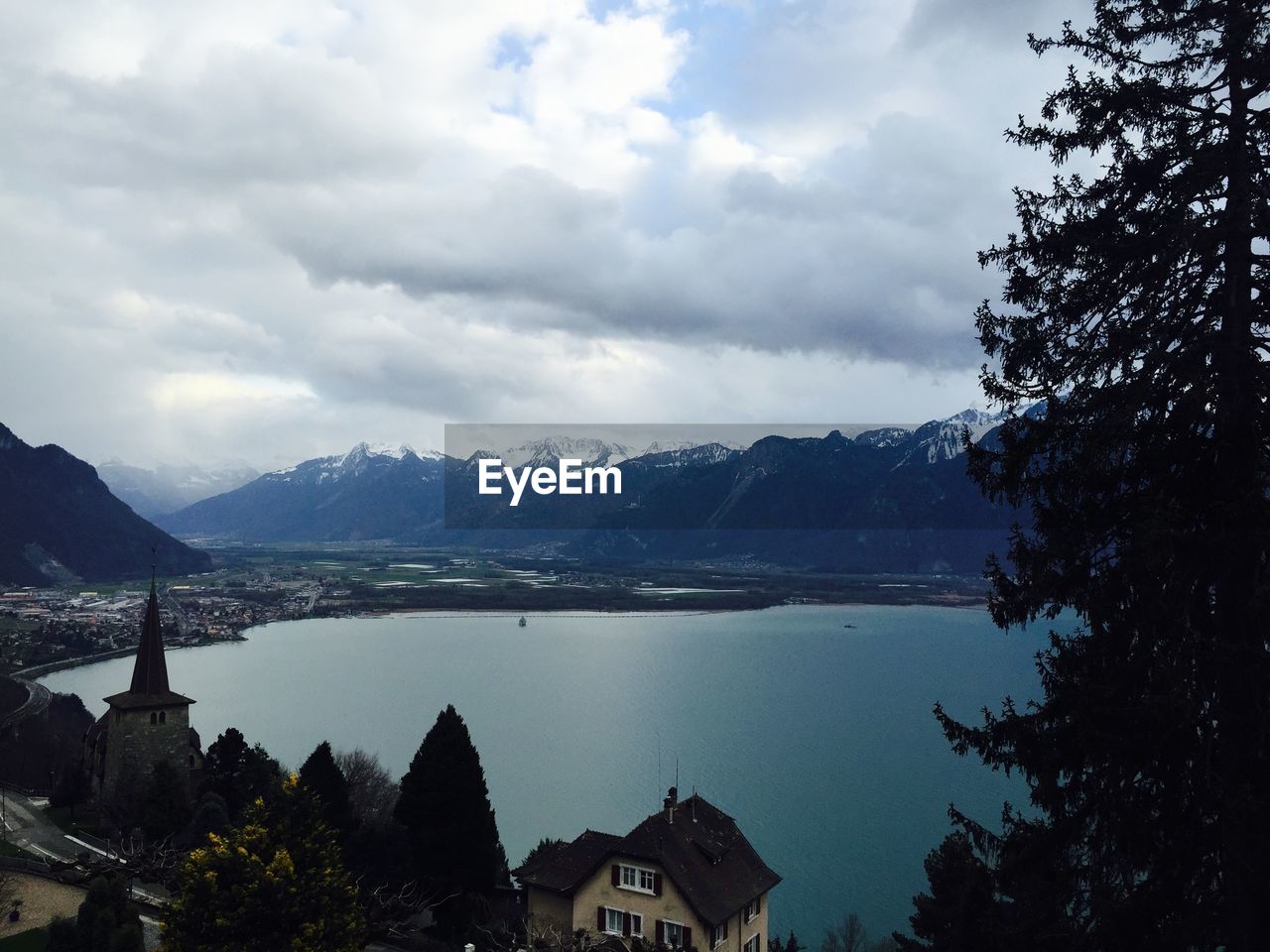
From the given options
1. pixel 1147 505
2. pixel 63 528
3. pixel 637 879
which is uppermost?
pixel 1147 505

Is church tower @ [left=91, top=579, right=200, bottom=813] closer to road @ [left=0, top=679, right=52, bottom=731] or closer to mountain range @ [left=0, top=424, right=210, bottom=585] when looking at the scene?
road @ [left=0, top=679, right=52, bottom=731]

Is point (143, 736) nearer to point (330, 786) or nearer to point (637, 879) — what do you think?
point (330, 786)

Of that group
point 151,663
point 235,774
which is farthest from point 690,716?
point 151,663

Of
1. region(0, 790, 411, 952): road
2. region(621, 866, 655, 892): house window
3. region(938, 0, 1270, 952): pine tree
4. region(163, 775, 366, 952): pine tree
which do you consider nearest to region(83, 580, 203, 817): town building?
region(0, 790, 411, 952): road

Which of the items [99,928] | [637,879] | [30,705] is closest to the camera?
[99,928]

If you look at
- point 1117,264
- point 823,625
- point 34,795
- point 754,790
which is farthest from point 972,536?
point 1117,264

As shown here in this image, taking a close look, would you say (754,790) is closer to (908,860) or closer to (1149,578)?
(908,860)
